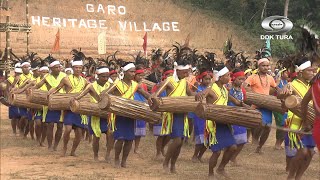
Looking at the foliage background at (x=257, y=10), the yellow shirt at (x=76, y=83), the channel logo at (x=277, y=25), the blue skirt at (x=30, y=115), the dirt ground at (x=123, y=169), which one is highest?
the foliage background at (x=257, y=10)

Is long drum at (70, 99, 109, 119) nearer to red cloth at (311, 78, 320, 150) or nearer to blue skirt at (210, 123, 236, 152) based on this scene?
blue skirt at (210, 123, 236, 152)

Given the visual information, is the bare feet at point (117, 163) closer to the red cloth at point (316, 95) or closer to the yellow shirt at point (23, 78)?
the yellow shirt at point (23, 78)

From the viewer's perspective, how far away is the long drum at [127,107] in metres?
8.44

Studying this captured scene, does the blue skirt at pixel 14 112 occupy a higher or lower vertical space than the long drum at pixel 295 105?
higher

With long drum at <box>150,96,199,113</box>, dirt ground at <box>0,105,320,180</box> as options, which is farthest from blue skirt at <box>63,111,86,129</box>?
long drum at <box>150,96,199,113</box>

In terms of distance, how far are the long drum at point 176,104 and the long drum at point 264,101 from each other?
1644mm

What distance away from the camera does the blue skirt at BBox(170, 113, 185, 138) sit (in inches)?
328

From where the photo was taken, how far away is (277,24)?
93.9 feet

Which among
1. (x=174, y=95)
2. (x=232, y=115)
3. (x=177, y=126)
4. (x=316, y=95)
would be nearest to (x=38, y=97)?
(x=174, y=95)

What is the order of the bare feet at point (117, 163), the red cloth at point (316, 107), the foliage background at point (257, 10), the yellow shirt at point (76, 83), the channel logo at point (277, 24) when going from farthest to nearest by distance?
the foliage background at point (257, 10) → the channel logo at point (277, 24) → the yellow shirt at point (76, 83) → the bare feet at point (117, 163) → the red cloth at point (316, 107)

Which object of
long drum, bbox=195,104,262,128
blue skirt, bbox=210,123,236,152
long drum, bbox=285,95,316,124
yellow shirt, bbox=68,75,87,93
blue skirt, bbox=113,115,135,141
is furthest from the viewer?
yellow shirt, bbox=68,75,87,93

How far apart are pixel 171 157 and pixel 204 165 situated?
107 centimetres

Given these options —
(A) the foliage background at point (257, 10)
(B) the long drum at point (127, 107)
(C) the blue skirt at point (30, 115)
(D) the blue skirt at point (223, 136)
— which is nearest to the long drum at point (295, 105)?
(D) the blue skirt at point (223, 136)

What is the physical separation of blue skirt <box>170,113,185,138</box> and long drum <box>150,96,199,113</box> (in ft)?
0.66
